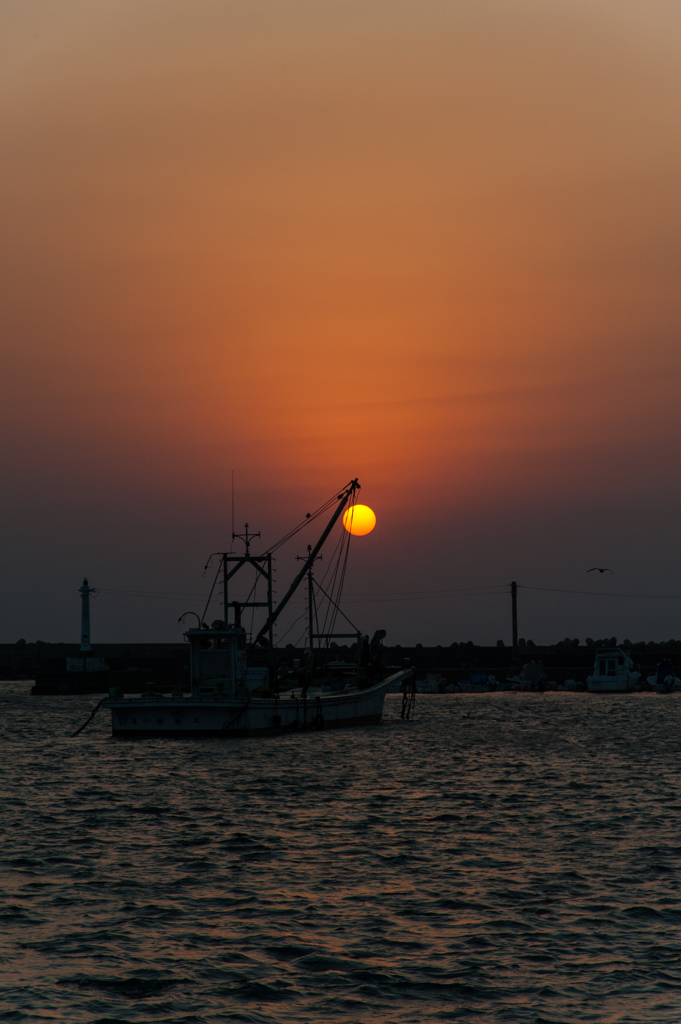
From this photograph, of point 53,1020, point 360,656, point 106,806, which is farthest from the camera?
point 360,656

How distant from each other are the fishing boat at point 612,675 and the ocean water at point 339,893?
88.5m

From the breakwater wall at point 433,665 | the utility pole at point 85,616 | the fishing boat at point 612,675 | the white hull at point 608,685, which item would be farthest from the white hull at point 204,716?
the utility pole at point 85,616

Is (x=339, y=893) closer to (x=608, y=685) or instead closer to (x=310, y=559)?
(x=310, y=559)

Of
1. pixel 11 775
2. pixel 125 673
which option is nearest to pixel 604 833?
pixel 11 775

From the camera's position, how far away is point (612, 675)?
132125 mm

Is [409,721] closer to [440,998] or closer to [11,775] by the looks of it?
[11,775]

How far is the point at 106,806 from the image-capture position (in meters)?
33.6

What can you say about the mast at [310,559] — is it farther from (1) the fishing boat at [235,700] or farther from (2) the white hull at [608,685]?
(2) the white hull at [608,685]

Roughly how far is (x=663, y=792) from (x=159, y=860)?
64.0 ft

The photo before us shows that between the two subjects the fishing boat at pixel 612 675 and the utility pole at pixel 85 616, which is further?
the utility pole at pixel 85 616

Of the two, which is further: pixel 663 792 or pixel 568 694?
pixel 568 694

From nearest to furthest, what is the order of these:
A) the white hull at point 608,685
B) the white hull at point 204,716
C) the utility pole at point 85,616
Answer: the white hull at point 204,716
the white hull at point 608,685
the utility pole at point 85,616

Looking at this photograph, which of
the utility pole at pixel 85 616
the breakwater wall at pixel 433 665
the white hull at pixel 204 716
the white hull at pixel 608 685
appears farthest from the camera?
the utility pole at pixel 85 616

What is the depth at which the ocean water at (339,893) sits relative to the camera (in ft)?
48.6
